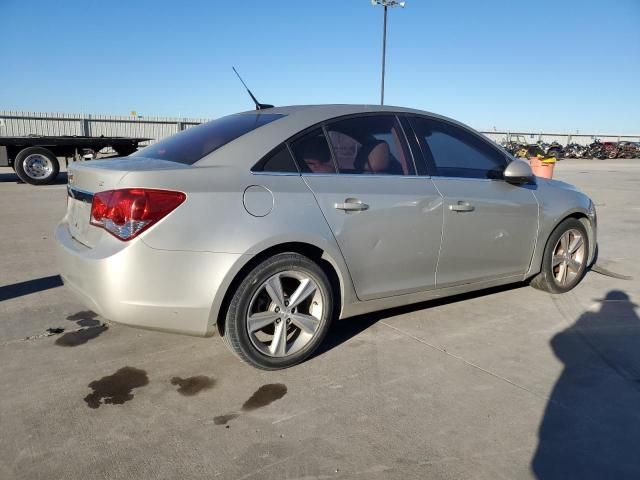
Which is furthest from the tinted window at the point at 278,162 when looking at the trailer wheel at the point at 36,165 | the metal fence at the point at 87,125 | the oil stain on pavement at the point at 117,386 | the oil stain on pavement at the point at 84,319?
the metal fence at the point at 87,125

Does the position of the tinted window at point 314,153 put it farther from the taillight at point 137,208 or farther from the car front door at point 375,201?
the taillight at point 137,208

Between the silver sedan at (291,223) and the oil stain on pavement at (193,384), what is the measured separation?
25 cm

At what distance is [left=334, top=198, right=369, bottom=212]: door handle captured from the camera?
3.11 m

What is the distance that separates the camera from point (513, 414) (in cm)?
262

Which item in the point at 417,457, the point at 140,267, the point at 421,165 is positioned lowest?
the point at 417,457

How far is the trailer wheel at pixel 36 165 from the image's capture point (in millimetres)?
12836

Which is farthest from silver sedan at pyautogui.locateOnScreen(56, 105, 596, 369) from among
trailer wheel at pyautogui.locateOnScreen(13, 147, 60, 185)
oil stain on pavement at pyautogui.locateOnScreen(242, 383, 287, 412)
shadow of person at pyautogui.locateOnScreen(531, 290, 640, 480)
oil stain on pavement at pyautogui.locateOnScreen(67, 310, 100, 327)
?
trailer wheel at pyautogui.locateOnScreen(13, 147, 60, 185)

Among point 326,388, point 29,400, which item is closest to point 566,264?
point 326,388

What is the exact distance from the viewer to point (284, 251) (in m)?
2.98

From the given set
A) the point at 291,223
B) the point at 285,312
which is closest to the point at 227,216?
the point at 291,223

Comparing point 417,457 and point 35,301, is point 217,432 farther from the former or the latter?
point 35,301

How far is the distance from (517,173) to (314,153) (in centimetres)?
168

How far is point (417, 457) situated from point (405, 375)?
0.78 m

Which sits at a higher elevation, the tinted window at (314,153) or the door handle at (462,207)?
the tinted window at (314,153)
